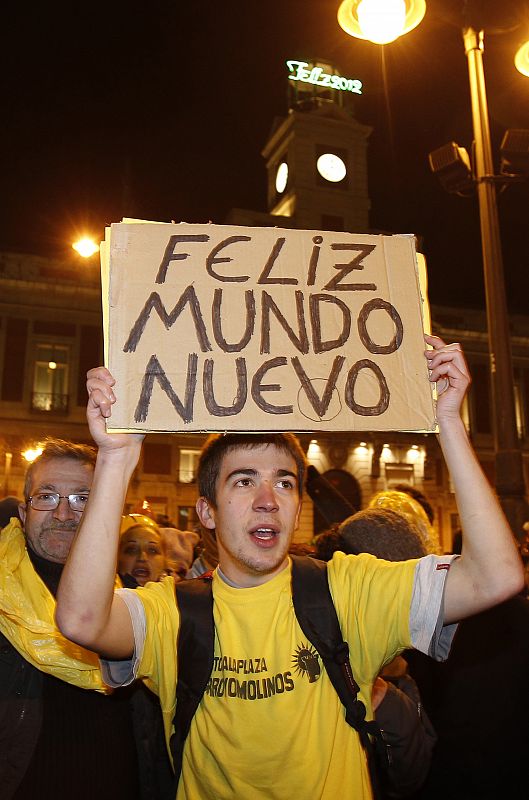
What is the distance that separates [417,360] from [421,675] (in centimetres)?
151

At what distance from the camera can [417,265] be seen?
6.83 ft

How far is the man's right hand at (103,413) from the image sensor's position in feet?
5.87

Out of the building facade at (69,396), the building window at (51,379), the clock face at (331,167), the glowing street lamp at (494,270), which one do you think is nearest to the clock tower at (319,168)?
the clock face at (331,167)

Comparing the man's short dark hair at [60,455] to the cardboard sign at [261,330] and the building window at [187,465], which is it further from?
the building window at [187,465]

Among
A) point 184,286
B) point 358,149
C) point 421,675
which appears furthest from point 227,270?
point 358,149

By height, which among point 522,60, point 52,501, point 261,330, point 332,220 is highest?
point 332,220

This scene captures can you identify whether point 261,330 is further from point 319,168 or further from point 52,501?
point 319,168

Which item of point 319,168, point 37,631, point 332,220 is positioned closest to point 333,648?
point 37,631

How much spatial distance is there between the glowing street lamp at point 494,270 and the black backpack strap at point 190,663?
458 cm

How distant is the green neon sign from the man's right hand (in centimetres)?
4319

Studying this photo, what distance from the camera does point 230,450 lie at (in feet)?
7.00

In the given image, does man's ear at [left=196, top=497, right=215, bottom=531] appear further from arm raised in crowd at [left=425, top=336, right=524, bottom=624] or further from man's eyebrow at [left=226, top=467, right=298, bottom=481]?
arm raised in crowd at [left=425, top=336, right=524, bottom=624]

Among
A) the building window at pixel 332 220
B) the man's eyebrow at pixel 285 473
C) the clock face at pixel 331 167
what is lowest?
the man's eyebrow at pixel 285 473

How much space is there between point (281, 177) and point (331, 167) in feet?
9.28
